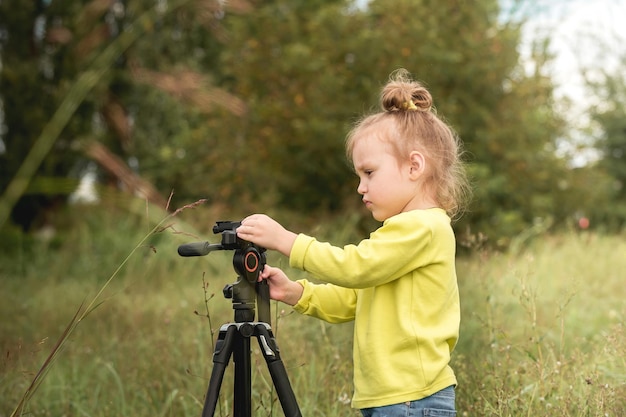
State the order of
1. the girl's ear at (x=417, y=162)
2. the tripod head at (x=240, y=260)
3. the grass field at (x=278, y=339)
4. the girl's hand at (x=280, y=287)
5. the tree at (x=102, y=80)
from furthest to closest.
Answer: the tree at (x=102, y=80), the grass field at (x=278, y=339), the girl's hand at (x=280, y=287), the girl's ear at (x=417, y=162), the tripod head at (x=240, y=260)

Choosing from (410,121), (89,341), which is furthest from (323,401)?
(89,341)

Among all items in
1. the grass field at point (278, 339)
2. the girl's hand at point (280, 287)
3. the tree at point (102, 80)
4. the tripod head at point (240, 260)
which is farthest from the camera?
the tree at point (102, 80)

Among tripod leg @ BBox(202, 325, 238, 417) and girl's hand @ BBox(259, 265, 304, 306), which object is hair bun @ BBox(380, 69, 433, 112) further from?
tripod leg @ BBox(202, 325, 238, 417)

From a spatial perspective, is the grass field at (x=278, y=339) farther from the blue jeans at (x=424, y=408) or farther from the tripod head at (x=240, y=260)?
the blue jeans at (x=424, y=408)

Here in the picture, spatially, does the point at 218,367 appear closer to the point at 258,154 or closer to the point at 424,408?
the point at 424,408

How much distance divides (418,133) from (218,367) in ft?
3.02

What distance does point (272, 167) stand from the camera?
34.4 ft

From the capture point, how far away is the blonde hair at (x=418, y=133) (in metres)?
2.51

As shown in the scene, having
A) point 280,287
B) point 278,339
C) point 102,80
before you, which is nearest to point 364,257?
point 280,287

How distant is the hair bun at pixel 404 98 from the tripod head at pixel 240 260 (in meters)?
0.66

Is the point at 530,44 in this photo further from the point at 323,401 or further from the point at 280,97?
the point at 323,401

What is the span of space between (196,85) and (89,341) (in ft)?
20.9

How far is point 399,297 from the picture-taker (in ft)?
8.05

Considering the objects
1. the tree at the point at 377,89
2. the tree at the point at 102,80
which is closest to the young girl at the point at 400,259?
the tree at the point at 102,80
